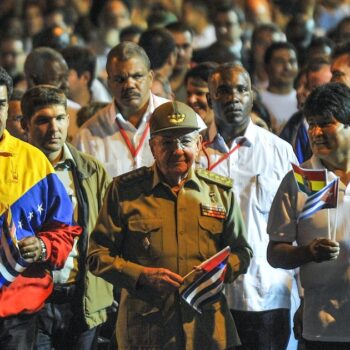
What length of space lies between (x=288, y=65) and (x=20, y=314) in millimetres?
6675

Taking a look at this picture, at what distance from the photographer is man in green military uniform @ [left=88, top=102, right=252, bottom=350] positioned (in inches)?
330

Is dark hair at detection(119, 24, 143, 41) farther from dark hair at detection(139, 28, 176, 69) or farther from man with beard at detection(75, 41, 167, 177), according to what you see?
man with beard at detection(75, 41, 167, 177)

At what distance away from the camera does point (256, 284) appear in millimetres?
9727

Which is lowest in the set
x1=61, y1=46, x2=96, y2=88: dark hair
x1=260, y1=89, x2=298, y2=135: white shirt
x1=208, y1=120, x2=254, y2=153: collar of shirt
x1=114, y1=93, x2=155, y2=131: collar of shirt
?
x1=208, y1=120, x2=254, y2=153: collar of shirt

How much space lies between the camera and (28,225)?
8.50m

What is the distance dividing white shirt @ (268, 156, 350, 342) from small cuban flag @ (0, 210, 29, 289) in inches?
53.4

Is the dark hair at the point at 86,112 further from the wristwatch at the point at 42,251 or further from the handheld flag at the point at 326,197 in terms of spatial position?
the handheld flag at the point at 326,197

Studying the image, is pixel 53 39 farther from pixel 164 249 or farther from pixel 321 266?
pixel 321 266

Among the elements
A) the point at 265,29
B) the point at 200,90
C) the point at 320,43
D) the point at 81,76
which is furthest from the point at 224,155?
the point at 265,29

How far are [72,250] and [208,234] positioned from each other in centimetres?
145

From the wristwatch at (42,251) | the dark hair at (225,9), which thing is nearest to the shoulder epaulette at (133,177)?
the wristwatch at (42,251)

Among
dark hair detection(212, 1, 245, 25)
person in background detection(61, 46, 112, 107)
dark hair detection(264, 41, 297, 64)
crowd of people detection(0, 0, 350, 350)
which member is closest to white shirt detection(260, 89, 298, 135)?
dark hair detection(264, 41, 297, 64)

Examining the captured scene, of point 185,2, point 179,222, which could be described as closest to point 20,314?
point 179,222

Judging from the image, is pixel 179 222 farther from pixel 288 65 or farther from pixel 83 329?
pixel 288 65
